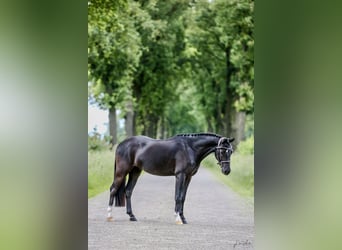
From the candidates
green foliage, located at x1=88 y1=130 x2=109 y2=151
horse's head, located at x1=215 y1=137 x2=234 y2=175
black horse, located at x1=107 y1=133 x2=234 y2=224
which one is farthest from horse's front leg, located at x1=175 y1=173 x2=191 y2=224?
green foliage, located at x1=88 y1=130 x2=109 y2=151

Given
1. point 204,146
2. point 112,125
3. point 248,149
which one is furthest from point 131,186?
point 248,149

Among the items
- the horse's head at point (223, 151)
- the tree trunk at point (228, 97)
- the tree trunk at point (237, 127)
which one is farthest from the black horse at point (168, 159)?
the tree trunk at point (228, 97)

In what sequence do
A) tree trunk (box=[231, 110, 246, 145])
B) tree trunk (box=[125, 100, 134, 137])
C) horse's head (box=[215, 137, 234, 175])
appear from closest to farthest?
1. horse's head (box=[215, 137, 234, 175])
2. tree trunk (box=[125, 100, 134, 137])
3. tree trunk (box=[231, 110, 246, 145])

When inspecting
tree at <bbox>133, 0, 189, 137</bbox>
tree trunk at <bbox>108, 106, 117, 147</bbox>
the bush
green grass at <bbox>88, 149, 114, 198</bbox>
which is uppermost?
tree at <bbox>133, 0, 189, 137</bbox>

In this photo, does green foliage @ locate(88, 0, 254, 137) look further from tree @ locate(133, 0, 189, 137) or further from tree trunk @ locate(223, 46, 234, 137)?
tree trunk @ locate(223, 46, 234, 137)

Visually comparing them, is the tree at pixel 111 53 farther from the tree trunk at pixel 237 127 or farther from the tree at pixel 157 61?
the tree trunk at pixel 237 127

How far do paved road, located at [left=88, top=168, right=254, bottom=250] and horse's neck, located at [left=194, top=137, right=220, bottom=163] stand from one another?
12cm

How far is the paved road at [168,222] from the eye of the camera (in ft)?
9.95

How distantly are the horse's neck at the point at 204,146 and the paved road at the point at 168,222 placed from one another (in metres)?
0.12

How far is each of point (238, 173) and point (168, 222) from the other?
0.70 metres

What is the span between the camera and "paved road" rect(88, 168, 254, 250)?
3031 millimetres
